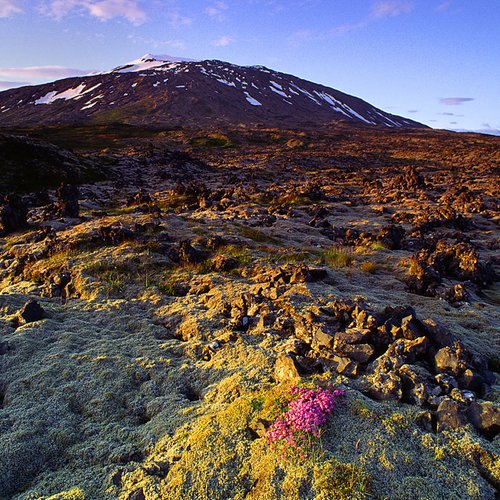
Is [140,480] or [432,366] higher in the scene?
[432,366]

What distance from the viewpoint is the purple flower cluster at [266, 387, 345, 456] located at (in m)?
6.09

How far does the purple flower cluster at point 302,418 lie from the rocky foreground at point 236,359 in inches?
6.8

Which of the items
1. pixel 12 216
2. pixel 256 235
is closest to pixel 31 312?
pixel 256 235

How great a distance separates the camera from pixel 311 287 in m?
11.8

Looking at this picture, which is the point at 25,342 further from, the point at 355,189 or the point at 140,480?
the point at 355,189

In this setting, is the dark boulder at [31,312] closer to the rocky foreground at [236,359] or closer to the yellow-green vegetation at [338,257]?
the rocky foreground at [236,359]

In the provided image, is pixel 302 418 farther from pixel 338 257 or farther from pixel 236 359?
pixel 338 257

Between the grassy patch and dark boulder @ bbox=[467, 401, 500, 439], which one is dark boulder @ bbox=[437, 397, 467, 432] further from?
the grassy patch

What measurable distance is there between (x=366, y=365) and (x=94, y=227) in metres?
15.0

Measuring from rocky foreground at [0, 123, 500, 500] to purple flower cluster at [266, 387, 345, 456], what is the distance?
0.17 metres

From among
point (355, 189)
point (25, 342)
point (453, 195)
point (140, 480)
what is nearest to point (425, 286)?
point (140, 480)

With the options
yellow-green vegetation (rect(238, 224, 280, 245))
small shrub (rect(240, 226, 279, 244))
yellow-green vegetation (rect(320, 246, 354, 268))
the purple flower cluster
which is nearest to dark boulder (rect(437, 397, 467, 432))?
the purple flower cluster

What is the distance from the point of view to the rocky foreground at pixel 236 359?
584cm

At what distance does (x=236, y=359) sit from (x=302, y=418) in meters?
2.73
